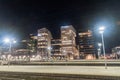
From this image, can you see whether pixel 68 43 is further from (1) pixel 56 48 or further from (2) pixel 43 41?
(2) pixel 43 41

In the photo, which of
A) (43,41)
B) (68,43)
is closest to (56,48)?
(68,43)

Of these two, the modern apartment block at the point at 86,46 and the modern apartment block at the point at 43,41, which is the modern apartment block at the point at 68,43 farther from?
the modern apartment block at the point at 43,41

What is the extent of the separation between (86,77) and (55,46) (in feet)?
524

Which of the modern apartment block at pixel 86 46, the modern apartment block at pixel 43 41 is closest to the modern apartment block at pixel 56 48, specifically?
the modern apartment block at pixel 43 41

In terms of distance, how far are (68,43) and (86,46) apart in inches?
1021

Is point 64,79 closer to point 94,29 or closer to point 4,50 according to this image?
point 4,50

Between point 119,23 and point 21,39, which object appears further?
→ point 21,39

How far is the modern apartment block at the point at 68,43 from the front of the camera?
164375mm

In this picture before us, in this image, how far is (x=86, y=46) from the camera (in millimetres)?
189000

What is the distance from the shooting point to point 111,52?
16712 centimetres

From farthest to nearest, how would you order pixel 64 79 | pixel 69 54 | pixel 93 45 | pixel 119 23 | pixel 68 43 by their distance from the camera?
pixel 93 45
pixel 68 43
pixel 69 54
pixel 119 23
pixel 64 79

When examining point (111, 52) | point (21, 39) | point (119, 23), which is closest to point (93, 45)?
point (111, 52)

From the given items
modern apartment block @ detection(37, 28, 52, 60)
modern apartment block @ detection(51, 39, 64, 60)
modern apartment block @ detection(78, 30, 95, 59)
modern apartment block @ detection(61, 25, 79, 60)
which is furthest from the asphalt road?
modern apartment block @ detection(78, 30, 95, 59)

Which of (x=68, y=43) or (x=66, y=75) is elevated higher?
(x=68, y=43)
